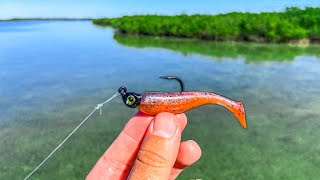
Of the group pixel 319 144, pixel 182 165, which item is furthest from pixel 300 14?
pixel 182 165

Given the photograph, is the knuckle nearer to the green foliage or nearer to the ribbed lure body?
the ribbed lure body

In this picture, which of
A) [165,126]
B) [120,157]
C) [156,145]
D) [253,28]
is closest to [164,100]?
[165,126]

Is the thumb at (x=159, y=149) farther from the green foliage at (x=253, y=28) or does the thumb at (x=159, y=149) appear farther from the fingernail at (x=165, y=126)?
the green foliage at (x=253, y=28)

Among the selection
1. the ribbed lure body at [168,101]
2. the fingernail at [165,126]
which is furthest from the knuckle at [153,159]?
the ribbed lure body at [168,101]

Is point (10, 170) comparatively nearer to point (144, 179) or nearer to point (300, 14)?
point (144, 179)

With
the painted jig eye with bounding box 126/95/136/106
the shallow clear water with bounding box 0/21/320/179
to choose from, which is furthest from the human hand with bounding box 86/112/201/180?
the shallow clear water with bounding box 0/21/320/179

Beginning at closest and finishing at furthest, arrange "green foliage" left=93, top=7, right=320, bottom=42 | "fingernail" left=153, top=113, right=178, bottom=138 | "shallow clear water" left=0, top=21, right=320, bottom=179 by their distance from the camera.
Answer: "fingernail" left=153, top=113, right=178, bottom=138 < "shallow clear water" left=0, top=21, right=320, bottom=179 < "green foliage" left=93, top=7, right=320, bottom=42
